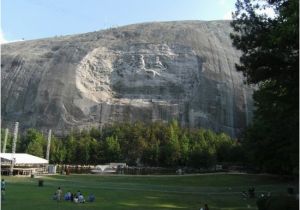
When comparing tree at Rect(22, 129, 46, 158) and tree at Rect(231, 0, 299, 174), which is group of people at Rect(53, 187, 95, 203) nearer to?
tree at Rect(231, 0, 299, 174)

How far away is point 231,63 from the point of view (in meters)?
123

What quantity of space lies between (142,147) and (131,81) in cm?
3330

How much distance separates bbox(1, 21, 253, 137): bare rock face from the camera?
112 meters

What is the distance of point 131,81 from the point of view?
122000mm

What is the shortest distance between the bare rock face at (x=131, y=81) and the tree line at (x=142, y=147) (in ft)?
32.6

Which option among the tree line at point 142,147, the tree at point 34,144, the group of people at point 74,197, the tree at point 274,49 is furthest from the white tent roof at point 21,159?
the tree at point 274,49

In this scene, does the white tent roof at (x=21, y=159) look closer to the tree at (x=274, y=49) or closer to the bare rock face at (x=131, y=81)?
the bare rock face at (x=131, y=81)

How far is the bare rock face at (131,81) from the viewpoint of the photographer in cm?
11194

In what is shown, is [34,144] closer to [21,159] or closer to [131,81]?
[21,159]

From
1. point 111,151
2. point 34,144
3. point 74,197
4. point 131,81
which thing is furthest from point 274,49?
point 131,81

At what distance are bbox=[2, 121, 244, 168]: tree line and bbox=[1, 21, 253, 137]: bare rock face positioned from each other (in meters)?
9.92

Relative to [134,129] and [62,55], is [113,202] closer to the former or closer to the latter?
[134,129]

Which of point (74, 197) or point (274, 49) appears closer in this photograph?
point (274, 49)

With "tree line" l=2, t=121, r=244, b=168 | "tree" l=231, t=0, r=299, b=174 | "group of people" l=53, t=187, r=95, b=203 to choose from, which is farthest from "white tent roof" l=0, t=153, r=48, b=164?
"tree" l=231, t=0, r=299, b=174
